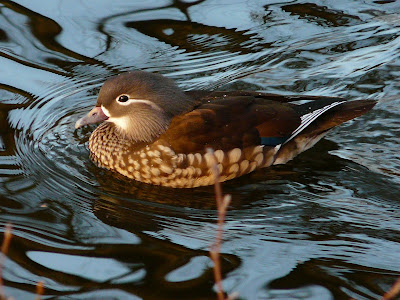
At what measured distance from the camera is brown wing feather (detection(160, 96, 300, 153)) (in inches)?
238

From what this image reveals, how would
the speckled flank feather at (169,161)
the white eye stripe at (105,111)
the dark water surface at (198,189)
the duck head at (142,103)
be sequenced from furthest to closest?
the white eye stripe at (105,111)
the duck head at (142,103)
the speckled flank feather at (169,161)
the dark water surface at (198,189)

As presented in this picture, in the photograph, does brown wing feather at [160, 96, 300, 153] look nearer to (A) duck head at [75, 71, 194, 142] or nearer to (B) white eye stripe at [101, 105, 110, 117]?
(A) duck head at [75, 71, 194, 142]

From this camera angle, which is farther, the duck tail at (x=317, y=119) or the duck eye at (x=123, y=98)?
the duck tail at (x=317, y=119)

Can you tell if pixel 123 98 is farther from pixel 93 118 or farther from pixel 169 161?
pixel 169 161

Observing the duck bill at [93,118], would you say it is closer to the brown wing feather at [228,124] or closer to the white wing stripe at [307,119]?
the brown wing feather at [228,124]

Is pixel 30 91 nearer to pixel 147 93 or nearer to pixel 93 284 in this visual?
pixel 147 93

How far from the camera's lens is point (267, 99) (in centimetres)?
651

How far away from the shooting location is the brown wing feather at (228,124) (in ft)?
Answer: 19.9

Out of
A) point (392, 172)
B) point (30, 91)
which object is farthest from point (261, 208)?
point (30, 91)

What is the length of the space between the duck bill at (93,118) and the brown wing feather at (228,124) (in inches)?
22.5

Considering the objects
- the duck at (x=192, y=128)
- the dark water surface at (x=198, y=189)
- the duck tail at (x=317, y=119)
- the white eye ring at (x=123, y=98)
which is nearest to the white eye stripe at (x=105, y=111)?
the duck at (x=192, y=128)

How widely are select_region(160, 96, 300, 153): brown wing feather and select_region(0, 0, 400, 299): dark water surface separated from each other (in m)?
0.34

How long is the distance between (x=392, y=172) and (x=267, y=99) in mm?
1216

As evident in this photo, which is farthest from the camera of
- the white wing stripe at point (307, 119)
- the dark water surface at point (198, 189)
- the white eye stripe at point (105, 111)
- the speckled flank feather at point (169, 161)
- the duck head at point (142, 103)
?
the white wing stripe at point (307, 119)
